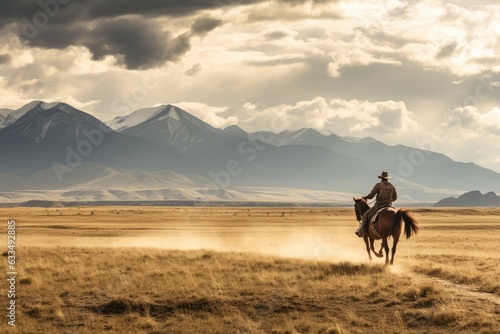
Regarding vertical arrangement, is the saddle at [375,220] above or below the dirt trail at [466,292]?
above

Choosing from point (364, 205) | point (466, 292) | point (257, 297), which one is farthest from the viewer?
point (364, 205)

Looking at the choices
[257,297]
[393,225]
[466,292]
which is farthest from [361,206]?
[257,297]

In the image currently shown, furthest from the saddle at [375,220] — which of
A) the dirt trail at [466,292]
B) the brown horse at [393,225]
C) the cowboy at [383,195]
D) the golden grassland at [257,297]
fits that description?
the dirt trail at [466,292]

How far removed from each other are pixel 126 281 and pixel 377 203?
10.1 metres

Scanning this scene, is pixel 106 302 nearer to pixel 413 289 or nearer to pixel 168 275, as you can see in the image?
pixel 168 275

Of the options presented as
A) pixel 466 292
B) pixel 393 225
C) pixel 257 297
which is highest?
pixel 393 225

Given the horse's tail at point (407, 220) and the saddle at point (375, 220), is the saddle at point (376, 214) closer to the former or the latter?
the saddle at point (375, 220)

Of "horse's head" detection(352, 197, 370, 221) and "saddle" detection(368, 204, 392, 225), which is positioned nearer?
"saddle" detection(368, 204, 392, 225)

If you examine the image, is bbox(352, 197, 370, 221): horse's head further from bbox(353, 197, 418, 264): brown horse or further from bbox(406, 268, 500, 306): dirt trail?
bbox(406, 268, 500, 306): dirt trail

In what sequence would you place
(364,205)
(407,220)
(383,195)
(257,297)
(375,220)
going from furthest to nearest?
(364,205) < (383,195) < (375,220) < (407,220) < (257,297)

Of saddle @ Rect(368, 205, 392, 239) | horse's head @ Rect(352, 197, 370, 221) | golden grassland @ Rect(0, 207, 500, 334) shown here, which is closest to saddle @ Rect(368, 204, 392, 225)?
saddle @ Rect(368, 205, 392, 239)

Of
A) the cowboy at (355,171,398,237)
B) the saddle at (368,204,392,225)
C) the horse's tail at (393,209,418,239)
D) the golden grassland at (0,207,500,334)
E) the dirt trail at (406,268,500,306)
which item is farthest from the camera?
the cowboy at (355,171,398,237)

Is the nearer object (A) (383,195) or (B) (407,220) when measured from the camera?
(B) (407,220)

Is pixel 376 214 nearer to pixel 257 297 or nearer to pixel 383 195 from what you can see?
pixel 383 195
